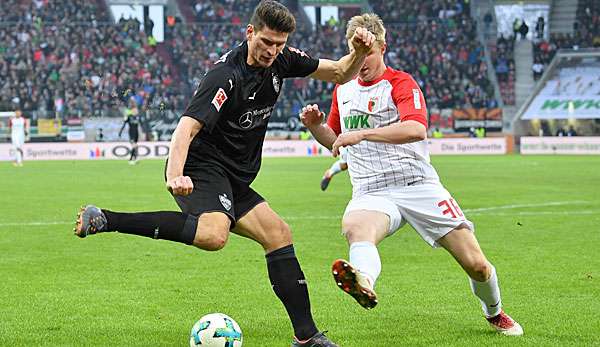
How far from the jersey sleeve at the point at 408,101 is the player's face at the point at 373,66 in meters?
0.15

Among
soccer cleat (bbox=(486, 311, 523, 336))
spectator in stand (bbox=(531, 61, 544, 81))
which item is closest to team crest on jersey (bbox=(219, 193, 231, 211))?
soccer cleat (bbox=(486, 311, 523, 336))

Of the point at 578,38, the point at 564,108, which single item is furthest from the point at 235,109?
the point at 578,38

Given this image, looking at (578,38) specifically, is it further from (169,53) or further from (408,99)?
(408,99)

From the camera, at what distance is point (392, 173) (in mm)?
6355

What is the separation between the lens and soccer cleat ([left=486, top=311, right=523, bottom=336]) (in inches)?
248

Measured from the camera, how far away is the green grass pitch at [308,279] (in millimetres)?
6355

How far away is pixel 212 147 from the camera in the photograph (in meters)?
5.96

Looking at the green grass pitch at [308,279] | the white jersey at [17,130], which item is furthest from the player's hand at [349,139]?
the white jersey at [17,130]

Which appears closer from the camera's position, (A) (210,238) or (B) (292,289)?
(A) (210,238)

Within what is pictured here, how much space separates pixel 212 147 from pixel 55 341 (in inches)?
63.1

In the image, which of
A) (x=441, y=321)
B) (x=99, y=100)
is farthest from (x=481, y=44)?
(x=441, y=321)

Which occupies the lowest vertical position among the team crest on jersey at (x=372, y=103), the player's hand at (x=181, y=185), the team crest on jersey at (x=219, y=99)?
the player's hand at (x=181, y=185)

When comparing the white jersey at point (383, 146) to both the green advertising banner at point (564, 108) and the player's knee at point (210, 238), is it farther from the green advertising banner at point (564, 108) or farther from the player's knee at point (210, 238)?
the green advertising banner at point (564, 108)

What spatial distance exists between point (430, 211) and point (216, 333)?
1.61 m
